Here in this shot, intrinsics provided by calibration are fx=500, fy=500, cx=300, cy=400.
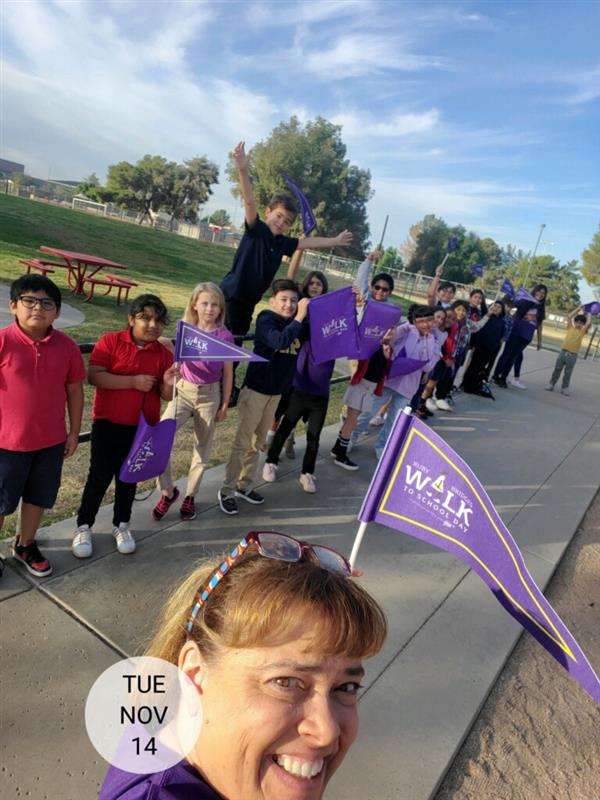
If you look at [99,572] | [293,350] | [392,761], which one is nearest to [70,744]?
[99,572]

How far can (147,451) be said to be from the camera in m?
3.04

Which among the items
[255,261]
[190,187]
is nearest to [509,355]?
[255,261]

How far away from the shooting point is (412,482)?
2.02 metres

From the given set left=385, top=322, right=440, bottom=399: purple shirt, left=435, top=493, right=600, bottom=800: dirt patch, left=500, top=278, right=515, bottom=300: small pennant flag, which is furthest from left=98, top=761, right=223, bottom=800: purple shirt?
left=500, top=278, right=515, bottom=300: small pennant flag

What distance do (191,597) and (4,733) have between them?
4.96 ft

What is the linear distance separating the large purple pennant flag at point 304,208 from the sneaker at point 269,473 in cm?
237

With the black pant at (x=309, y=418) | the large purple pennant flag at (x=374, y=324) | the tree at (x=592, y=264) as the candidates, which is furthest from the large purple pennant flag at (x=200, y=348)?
the tree at (x=592, y=264)

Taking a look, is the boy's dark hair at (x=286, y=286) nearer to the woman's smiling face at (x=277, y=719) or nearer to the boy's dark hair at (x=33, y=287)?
the boy's dark hair at (x=33, y=287)

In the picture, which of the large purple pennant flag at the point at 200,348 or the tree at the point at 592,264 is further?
the tree at the point at 592,264

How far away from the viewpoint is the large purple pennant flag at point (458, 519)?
5.08 feet

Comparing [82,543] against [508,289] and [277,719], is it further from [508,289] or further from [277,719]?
[508,289]

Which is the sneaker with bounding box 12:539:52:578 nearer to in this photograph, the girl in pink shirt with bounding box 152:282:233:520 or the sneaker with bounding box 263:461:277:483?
the girl in pink shirt with bounding box 152:282:233:520

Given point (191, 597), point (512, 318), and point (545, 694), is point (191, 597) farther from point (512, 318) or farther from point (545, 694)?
point (512, 318)

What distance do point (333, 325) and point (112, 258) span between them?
50.4 ft
